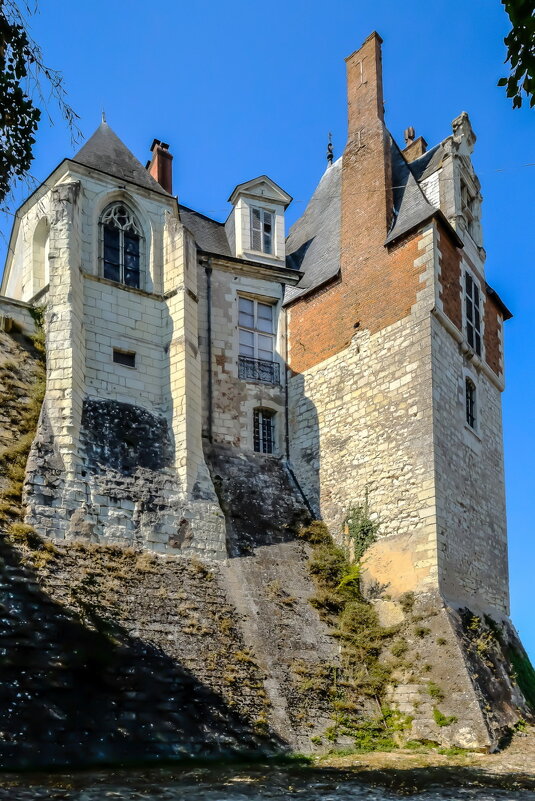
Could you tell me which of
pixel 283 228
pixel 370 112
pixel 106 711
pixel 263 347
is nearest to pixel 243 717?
pixel 106 711

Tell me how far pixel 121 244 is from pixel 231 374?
11.6 feet

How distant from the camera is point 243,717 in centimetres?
1250

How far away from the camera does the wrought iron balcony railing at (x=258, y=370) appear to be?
1912 centimetres

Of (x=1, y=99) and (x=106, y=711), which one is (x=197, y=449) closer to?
(x=106, y=711)

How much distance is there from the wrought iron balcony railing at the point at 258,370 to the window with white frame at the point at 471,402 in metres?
4.09

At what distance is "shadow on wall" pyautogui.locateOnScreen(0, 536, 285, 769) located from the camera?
1087 centimetres

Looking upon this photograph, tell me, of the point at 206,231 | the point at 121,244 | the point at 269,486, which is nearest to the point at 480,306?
the point at 269,486

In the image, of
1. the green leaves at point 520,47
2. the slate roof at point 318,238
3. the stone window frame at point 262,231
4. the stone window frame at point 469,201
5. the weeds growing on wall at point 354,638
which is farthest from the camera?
the stone window frame at point 262,231

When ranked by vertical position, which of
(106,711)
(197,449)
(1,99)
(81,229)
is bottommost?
(106,711)

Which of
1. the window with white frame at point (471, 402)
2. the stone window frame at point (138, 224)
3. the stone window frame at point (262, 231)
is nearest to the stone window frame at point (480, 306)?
the window with white frame at point (471, 402)

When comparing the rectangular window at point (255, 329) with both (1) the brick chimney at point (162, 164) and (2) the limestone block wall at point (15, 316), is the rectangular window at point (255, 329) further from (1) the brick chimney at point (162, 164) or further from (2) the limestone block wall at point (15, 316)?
(2) the limestone block wall at point (15, 316)

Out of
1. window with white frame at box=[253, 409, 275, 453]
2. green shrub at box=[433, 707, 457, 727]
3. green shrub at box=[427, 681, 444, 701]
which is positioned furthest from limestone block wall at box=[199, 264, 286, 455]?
green shrub at box=[433, 707, 457, 727]

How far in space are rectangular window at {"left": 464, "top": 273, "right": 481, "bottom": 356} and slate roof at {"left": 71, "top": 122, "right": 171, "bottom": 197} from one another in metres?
6.55

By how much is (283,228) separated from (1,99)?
42.3 feet
